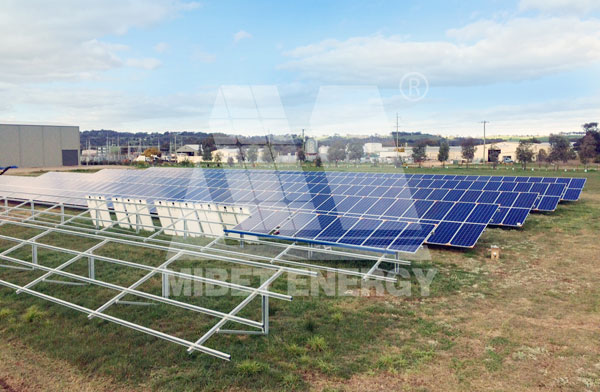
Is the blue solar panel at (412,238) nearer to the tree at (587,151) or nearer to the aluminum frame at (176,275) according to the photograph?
the aluminum frame at (176,275)

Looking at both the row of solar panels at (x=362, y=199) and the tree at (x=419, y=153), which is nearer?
the row of solar panels at (x=362, y=199)

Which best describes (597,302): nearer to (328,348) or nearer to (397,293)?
(397,293)

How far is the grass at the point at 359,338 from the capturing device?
299 inches

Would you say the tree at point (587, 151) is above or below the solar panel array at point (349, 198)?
above

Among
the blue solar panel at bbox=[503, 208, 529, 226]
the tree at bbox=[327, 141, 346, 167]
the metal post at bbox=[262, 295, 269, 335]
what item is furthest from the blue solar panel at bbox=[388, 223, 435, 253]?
the tree at bbox=[327, 141, 346, 167]

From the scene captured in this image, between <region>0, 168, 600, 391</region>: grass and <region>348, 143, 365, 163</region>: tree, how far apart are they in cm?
7971

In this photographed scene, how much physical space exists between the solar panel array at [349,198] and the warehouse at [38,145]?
153ft

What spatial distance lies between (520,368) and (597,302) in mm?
4984

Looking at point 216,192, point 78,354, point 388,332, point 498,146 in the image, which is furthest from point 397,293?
point 498,146

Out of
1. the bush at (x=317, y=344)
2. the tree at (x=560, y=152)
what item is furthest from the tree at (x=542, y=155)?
the bush at (x=317, y=344)

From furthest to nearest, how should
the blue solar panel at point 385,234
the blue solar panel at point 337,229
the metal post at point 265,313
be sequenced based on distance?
the blue solar panel at point 337,229 → the blue solar panel at point 385,234 → the metal post at point 265,313

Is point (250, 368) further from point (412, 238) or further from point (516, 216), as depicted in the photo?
point (516, 216)

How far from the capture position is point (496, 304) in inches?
438

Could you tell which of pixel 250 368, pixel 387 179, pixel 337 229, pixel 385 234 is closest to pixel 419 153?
pixel 387 179
